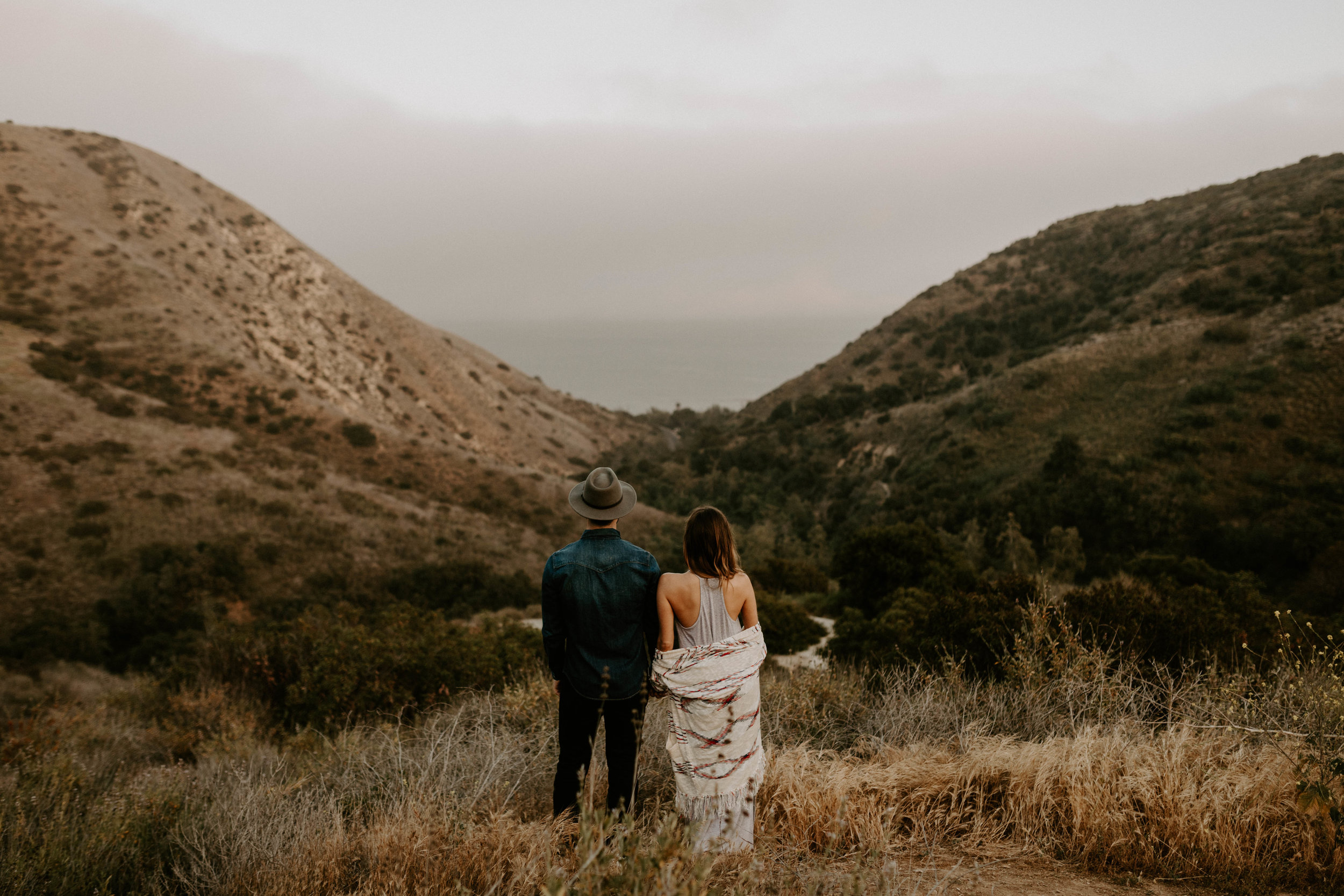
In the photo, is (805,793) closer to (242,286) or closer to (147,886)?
(147,886)

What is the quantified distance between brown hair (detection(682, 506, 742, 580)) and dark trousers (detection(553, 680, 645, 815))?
27.7 inches

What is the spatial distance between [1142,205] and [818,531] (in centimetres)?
5251

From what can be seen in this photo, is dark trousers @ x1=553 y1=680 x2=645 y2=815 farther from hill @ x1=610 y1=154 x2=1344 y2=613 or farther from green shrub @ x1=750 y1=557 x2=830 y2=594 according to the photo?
green shrub @ x1=750 y1=557 x2=830 y2=594

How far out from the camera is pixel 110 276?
35531mm

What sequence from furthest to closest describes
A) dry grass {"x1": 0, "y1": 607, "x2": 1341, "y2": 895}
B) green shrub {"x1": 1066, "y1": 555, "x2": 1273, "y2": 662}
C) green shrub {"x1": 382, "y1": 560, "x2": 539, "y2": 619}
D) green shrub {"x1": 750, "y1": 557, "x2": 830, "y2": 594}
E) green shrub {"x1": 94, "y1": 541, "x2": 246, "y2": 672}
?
1. green shrub {"x1": 382, "y1": 560, "x2": 539, "y2": 619}
2. green shrub {"x1": 94, "y1": 541, "x2": 246, "y2": 672}
3. green shrub {"x1": 750, "y1": 557, "x2": 830, "y2": 594}
4. green shrub {"x1": 1066, "y1": 555, "x2": 1273, "y2": 662}
5. dry grass {"x1": 0, "y1": 607, "x2": 1341, "y2": 895}

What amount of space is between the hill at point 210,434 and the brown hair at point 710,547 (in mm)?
20377

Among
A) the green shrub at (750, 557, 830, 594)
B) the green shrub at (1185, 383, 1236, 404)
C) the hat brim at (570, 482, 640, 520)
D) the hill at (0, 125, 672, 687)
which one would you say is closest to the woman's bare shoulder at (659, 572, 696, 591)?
the hat brim at (570, 482, 640, 520)

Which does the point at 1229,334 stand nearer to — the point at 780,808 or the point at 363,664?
the point at 780,808

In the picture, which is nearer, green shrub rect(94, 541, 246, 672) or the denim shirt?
the denim shirt

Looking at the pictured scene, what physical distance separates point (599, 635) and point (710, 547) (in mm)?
698

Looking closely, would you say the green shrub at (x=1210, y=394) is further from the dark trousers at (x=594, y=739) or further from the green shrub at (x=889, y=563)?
the dark trousers at (x=594, y=739)

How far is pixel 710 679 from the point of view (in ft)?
9.84

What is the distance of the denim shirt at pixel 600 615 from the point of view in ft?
10.2

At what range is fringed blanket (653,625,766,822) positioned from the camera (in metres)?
3.01
